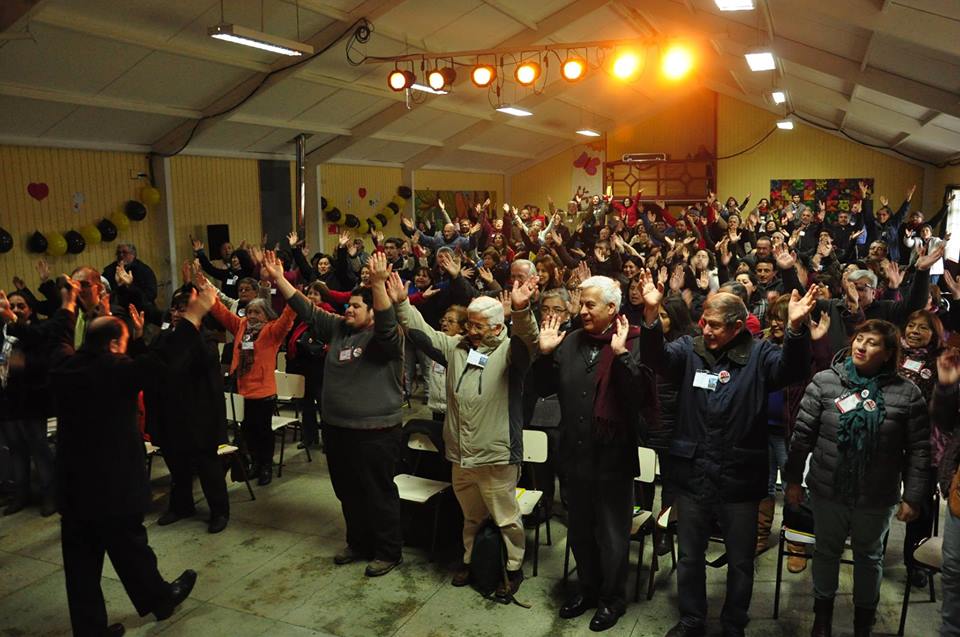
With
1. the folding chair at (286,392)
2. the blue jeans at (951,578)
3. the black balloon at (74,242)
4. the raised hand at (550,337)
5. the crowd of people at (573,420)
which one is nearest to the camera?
the blue jeans at (951,578)

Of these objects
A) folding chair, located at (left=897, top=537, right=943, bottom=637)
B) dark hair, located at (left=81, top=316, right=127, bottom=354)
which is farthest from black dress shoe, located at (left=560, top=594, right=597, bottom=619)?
dark hair, located at (left=81, top=316, right=127, bottom=354)

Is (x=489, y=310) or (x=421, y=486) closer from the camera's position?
(x=489, y=310)

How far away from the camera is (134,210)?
396 inches

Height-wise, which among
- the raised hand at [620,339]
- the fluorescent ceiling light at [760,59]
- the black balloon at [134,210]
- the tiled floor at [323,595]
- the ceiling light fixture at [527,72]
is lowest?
the tiled floor at [323,595]

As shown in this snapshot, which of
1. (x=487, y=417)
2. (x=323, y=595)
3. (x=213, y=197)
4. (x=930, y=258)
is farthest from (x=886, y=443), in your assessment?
(x=213, y=197)

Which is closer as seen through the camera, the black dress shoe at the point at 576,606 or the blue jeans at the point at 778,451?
the black dress shoe at the point at 576,606

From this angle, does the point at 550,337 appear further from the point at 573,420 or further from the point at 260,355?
the point at 260,355

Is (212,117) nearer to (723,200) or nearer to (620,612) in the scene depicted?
(620,612)

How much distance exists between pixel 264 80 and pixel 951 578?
9.15 meters

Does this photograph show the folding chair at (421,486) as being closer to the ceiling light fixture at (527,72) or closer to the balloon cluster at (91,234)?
the ceiling light fixture at (527,72)

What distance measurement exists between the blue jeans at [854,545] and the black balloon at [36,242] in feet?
29.5

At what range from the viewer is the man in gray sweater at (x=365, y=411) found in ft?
12.7

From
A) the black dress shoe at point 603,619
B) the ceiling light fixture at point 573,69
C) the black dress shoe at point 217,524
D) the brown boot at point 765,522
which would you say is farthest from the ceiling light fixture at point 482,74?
the black dress shoe at point 603,619

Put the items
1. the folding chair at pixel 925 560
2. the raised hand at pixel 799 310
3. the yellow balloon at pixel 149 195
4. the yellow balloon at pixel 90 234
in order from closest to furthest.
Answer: the raised hand at pixel 799 310 → the folding chair at pixel 925 560 → the yellow balloon at pixel 90 234 → the yellow balloon at pixel 149 195
